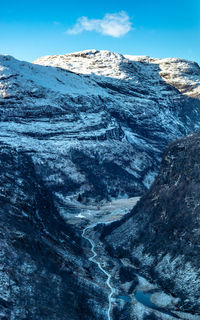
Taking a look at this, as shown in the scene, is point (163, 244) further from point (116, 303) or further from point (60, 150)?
point (60, 150)

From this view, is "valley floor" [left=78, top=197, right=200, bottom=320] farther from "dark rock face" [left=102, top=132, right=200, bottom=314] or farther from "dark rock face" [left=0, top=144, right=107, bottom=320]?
"dark rock face" [left=0, top=144, right=107, bottom=320]

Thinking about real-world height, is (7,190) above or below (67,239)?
above

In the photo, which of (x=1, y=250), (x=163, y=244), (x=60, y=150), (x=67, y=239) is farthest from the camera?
(x=60, y=150)

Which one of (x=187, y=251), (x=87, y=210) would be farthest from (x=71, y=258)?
(x=87, y=210)

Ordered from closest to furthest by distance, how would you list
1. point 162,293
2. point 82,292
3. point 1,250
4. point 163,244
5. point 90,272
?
1. point 1,250
2. point 82,292
3. point 162,293
4. point 90,272
5. point 163,244

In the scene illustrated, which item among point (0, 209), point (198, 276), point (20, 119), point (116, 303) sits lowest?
point (116, 303)

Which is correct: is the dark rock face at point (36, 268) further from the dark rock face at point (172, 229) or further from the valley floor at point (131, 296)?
the dark rock face at point (172, 229)
